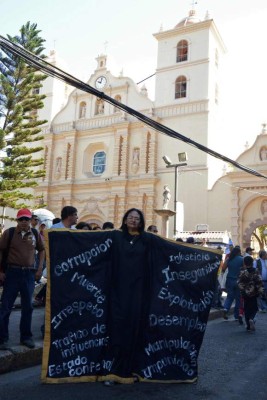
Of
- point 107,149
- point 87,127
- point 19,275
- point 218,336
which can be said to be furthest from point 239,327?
point 87,127

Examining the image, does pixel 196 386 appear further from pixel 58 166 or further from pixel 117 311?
pixel 58 166

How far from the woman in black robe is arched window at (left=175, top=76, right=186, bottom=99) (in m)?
22.9

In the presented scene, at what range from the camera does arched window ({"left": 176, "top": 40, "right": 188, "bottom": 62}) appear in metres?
26.8

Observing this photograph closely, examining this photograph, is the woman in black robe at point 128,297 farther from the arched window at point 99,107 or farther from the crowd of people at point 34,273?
the arched window at point 99,107

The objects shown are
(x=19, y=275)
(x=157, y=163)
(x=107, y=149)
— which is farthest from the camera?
(x=107, y=149)

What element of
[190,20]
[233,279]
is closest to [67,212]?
[233,279]

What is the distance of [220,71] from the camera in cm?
2789

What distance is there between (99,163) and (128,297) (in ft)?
79.7

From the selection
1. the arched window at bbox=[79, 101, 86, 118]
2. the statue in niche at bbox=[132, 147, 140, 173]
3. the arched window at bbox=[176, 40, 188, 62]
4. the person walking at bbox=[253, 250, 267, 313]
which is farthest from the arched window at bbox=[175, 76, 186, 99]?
the person walking at bbox=[253, 250, 267, 313]

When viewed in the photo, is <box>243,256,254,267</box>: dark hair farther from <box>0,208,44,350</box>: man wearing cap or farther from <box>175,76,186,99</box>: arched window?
<box>175,76,186,99</box>: arched window

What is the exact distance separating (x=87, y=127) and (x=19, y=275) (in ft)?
80.5

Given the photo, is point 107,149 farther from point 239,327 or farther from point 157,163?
point 239,327

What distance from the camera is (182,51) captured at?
27.0 metres

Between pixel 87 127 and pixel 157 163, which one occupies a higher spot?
pixel 87 127
